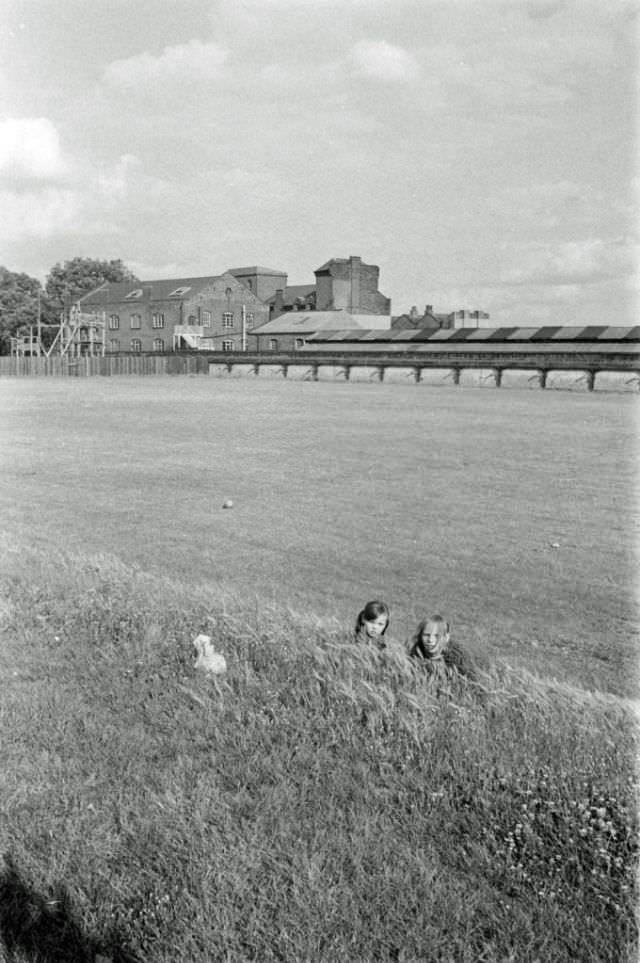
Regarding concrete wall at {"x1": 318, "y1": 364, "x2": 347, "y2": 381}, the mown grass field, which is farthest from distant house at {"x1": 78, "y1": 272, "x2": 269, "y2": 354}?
the mown grass field

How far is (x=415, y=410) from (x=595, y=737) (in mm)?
29788

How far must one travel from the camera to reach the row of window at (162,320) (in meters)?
88.6

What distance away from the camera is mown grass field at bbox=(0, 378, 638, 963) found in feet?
9.78

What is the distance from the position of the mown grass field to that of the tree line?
90.2 m

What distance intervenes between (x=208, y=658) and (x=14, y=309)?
100m

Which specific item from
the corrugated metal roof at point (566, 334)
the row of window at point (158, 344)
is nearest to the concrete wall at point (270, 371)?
the row of window at point (158, 344)

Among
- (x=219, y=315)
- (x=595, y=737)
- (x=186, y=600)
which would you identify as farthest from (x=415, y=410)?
(x=219, y=315)

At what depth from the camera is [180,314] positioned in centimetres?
8750

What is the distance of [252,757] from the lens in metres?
4.07

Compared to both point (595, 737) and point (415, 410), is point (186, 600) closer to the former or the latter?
point (595, 737)

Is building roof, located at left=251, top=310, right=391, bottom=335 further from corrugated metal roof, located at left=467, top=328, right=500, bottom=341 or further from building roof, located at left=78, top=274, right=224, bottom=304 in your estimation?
corrugated metal roof, located at left=467, top=328, right=500, bottom=341

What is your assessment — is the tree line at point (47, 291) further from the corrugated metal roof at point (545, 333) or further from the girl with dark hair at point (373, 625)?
the girl with dark hair at point (373, 625)

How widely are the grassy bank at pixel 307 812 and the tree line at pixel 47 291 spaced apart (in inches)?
3683

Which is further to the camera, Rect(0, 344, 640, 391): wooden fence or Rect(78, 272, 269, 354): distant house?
Rect(78, 272, 269, 354): distant house
